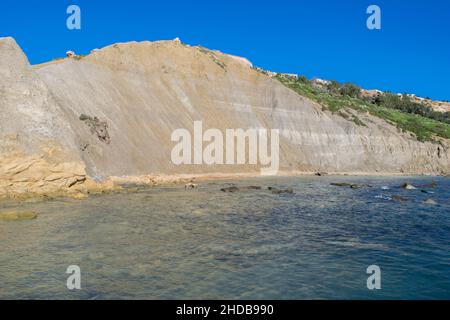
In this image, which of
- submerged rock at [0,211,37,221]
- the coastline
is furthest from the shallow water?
the coastline

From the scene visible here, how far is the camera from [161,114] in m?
45.9

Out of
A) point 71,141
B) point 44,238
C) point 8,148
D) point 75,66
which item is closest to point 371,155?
point 75,66

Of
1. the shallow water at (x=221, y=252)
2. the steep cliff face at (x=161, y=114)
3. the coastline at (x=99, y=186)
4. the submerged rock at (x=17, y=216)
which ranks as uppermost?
the steep cliff face at (x=161, y=114)

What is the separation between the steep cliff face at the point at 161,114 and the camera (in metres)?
24.9

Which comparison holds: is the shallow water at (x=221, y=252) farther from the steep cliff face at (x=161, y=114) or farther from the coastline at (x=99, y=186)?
the steep cliff face at (x=161, y=114)

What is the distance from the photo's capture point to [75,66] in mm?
42281

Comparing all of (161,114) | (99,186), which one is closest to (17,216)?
(99,186)

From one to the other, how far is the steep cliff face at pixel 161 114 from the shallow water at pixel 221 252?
8859 mm

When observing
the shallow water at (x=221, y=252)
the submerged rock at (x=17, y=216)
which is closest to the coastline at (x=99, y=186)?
the shallow water at (x=221, y=252)

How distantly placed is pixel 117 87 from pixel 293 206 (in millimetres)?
30720

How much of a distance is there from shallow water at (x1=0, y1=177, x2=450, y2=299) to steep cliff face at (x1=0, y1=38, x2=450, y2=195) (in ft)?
29.1

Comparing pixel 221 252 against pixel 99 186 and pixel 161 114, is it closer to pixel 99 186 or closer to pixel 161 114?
pixel 99 186

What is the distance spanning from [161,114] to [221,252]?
3706cm
